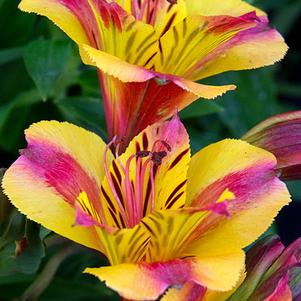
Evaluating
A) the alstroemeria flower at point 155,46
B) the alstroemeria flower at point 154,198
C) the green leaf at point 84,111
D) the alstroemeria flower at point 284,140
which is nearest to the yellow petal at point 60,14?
the alstroemeria flower at point 155,46

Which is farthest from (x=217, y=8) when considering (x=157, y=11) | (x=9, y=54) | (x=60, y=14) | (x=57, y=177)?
(x=9, y=54)

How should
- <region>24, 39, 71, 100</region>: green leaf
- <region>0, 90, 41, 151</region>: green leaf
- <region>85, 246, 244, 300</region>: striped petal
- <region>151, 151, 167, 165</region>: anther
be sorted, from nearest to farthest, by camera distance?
<region>85, 246, 244, 300</region>: striped petal → <region>151, 151, 167, 165</region>: anther → <region>24, 39, 71, 100</region>: green leaf → <region>0, 90, 41, 151</region>: green leaf

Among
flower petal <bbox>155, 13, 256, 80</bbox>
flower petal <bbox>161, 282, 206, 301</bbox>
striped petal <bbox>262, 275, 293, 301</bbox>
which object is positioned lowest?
striped petal <bbox>262, 275, 293, 301</bbox>

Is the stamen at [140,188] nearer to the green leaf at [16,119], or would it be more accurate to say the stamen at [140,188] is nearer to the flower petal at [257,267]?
the flower petal at [257,267]

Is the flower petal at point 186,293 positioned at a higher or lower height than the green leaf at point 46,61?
lower

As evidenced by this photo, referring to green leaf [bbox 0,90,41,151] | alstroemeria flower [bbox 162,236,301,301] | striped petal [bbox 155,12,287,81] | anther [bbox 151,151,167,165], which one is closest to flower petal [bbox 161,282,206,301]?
alstroemeria flower [bbox 162,236,301,301]

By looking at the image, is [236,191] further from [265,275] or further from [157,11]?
[157,11]

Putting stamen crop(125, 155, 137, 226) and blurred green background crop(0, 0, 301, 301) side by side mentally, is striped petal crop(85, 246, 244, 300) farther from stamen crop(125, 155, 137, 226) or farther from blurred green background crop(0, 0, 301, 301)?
blurred green background crop(0, 0, 301, 301)
